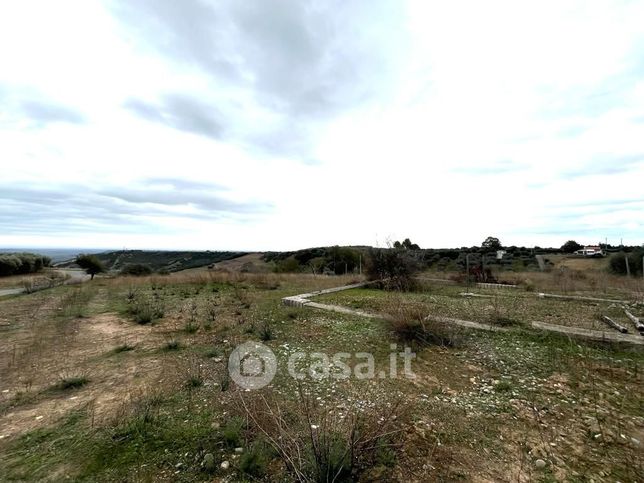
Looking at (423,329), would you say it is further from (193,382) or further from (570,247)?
(570,247)

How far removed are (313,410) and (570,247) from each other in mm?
44205

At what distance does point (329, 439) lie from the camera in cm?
230

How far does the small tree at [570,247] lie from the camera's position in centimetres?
3522

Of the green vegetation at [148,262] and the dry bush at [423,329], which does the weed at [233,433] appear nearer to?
the dry bush at [423,329]

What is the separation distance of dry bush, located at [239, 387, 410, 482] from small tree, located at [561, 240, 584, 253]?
42848mm

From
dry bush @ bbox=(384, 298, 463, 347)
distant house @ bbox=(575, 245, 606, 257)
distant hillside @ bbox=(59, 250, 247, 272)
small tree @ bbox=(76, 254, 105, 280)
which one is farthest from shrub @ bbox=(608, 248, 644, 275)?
small tree @ bbox=(76, 254, 105, 280)

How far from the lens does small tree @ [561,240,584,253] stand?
116 ft

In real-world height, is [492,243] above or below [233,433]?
above

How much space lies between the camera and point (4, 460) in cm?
236

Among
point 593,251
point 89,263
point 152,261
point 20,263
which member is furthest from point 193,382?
point 152,261

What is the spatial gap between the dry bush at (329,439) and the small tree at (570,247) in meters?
42.8

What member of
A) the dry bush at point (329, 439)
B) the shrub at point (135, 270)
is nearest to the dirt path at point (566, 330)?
the dry bush at point (329, 439)

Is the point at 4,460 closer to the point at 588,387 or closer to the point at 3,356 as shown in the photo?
the point at 3,356

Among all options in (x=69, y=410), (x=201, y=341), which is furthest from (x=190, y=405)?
(x=201, y=341)
